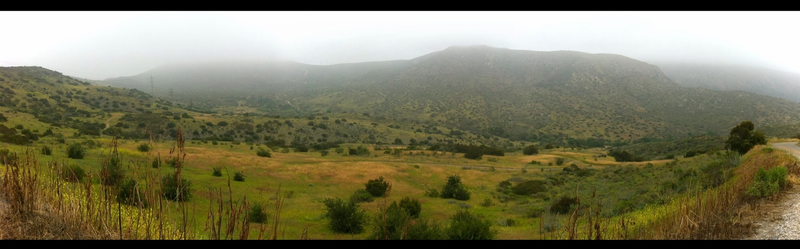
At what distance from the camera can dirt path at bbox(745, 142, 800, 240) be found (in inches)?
256

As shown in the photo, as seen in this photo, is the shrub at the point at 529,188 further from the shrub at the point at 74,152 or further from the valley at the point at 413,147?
the shrub at the point at 74,152

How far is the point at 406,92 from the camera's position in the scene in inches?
4742

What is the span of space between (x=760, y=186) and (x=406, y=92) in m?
113

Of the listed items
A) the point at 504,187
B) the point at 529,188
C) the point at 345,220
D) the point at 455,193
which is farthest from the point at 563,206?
the point at 504,187

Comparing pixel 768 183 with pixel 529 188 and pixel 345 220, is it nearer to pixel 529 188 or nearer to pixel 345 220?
pixel 345 220

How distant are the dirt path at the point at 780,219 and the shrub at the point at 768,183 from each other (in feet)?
0.81

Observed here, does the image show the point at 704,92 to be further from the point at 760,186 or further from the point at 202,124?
the point at 202,124

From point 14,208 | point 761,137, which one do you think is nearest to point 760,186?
point 14,208

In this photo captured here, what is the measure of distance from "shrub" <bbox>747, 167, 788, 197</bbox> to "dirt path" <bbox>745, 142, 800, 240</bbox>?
247mm

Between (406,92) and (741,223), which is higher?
(406,92)

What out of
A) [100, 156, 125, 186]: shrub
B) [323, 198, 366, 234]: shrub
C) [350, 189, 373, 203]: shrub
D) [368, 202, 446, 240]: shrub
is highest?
[100, 156, 125, 186]: shrub

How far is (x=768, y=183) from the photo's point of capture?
8.73 m

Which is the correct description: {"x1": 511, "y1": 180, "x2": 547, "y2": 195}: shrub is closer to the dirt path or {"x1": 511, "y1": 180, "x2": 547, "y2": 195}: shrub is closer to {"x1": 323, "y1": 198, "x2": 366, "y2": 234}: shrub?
{"x1": 323, "y1": 198, "x2": 366, "y2": 234}: shrub

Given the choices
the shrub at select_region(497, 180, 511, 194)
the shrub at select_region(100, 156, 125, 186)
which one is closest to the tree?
the shrub at select_region(497, 180, 511, 194)
